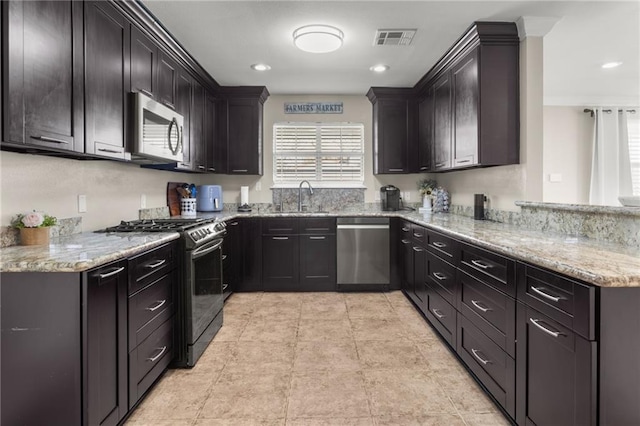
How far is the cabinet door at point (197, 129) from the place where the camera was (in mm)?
3672

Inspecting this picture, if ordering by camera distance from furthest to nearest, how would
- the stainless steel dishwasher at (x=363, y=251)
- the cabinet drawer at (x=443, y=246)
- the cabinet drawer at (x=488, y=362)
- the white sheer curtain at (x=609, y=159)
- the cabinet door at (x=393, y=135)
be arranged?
the white sheer curtain at (x=609, y=159), the cabinet door at (x=393, y=135), the stainless steel dishwasher at (x=363, y=251), the cabinet drawer at (x=443, y=246), the cabinet drawer at (x=488, y=362)

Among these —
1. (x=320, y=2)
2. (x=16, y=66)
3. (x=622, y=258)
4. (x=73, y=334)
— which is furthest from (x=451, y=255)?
(x=16, y=66)

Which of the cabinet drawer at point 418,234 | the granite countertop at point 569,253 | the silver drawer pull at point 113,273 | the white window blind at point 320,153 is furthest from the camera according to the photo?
the white window blind at point 320,153

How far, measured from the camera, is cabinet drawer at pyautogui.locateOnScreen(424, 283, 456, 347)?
2.53 metres

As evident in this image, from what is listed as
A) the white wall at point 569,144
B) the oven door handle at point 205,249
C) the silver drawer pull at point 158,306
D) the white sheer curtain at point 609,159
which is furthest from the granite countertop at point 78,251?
the white sheer curtain at point 609,159

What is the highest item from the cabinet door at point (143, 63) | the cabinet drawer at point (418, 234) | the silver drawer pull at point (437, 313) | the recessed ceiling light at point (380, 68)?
the recessed ceiling light at point (380, 68)

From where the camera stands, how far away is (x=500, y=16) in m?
2.68

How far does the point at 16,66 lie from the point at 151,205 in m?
2.09

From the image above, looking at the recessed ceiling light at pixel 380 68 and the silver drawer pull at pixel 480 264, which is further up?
the recessed ceiling light at pixel 380 68

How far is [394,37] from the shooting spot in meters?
2.99

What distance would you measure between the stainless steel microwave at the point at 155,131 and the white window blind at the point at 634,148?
259 inches

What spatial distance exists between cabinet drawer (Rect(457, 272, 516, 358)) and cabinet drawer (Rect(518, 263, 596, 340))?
0.52ft

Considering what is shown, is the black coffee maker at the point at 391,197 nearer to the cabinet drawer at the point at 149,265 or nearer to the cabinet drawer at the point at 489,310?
the cabinet drawer at the point at 489,310

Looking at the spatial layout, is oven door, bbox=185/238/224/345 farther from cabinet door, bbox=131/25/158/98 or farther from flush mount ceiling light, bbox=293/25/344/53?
flush mount ceiling light, bbox=293/25/344/53
